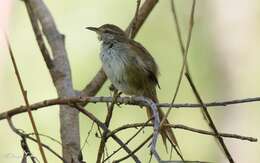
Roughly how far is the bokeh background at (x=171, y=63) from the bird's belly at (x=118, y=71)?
280cm

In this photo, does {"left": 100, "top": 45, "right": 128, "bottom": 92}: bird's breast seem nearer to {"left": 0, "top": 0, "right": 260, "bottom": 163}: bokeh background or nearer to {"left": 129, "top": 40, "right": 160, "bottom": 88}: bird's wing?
{"left": 129, "top": 40, "right": 160, "bottom": 88}: bird's wing

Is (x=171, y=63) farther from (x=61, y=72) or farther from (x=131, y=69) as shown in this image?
(x=61, y=72)

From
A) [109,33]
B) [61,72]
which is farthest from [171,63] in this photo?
[61,72]

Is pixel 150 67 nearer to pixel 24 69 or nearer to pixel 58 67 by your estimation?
pixel 58 67

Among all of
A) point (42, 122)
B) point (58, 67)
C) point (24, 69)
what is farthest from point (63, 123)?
point (24, 69)

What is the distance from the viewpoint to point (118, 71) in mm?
3219

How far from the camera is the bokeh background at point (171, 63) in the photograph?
21.0ft

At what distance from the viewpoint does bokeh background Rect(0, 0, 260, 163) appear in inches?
253

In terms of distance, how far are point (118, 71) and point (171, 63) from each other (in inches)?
159

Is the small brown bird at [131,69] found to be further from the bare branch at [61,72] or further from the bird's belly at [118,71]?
the bare branch at [61,72]

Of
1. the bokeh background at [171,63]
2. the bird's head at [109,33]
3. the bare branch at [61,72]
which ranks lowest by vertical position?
the bare branch at [61,72]

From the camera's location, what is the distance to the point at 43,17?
2875mm

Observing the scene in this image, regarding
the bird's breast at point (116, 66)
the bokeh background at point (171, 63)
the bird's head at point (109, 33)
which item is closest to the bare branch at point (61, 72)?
the bird's breast at point (116, 66)

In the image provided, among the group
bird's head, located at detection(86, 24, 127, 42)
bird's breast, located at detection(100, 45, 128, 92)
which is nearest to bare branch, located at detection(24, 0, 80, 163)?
bird's breast, located at detection(100, 45, 128, 92)
